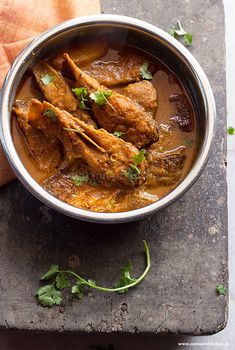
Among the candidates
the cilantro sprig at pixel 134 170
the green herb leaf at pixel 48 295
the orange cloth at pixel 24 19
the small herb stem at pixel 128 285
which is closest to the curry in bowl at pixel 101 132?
the cilantro sprig at pixel 134 170

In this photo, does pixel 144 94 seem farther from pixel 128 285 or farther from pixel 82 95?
pixel 128 285

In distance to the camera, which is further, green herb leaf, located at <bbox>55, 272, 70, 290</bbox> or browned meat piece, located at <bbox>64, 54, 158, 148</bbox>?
green herb leaf, located at <bbox>55, 272, 70, 290</bbox>

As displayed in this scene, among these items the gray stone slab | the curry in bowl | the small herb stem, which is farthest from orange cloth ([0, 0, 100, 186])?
the small herb stem

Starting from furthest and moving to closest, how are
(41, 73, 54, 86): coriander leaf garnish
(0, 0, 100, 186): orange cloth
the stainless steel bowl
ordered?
(0, 0, 100, 186): orange cloth
(41, 73, 54, 86): coriander leaf garnish
the stainless steel bowl

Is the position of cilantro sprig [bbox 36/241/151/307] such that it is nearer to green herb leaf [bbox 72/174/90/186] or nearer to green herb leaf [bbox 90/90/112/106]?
green herb leaf [bbox 72/174/90/186]

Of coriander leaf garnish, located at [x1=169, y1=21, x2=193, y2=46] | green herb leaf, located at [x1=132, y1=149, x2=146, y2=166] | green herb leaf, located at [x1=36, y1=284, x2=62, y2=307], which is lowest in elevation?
green herb leaf, located at [x1=36, y1=284, x2=62, y2=307]

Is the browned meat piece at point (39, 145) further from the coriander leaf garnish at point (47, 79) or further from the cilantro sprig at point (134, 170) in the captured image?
the cilantro sprig at point (134, 170)

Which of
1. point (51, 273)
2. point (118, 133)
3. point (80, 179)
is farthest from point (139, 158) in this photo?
point (51, 273)
